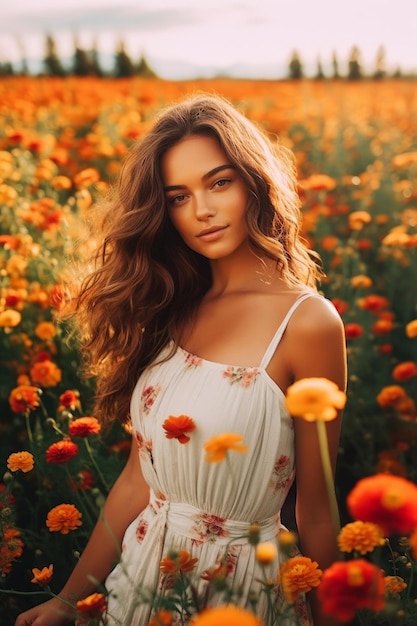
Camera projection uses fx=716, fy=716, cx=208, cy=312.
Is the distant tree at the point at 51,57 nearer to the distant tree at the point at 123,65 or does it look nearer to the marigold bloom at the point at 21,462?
the distant tree at the point at 123,65

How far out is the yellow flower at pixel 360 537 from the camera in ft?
2.98

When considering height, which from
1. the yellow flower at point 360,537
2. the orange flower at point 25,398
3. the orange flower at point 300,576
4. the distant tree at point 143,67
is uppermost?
the distant tree at point 143,67

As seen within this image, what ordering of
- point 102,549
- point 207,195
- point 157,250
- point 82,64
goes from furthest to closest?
point 82,64 → point 157,250 → point 102,549 → point 207,195

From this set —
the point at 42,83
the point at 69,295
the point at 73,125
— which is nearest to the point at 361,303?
the point at 69,295

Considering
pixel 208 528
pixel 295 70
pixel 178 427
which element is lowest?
pixel 208 528

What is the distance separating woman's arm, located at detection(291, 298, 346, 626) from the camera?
4.64ft

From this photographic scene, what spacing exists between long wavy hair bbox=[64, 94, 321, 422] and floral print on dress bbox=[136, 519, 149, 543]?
345 millimetres

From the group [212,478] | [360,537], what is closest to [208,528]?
[212,478]

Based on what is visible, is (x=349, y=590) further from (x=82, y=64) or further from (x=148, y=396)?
(x=82, y=64)

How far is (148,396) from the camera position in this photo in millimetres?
1604

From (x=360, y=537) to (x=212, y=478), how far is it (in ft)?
1.82

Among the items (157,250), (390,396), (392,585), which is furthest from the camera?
(390,396)

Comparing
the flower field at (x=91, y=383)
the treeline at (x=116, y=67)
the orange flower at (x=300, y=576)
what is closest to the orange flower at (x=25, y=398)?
the flower field at (x=91, y=383)

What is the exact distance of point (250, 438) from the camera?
141 cm
